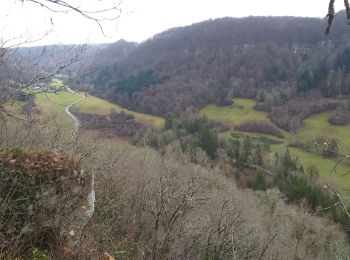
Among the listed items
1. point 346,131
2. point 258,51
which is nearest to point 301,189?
point 346,131

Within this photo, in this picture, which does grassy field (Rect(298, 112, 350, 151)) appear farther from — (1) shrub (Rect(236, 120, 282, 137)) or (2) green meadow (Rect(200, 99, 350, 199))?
(1) shrub (Rect(236, 120, 282, 137))

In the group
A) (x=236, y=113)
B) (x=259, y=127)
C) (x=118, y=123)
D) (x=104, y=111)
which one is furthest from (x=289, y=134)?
(x=104, y=111)

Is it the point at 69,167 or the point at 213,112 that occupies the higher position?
the point at 69,167

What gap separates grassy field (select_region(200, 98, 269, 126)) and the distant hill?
4.32 m

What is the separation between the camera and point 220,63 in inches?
5256

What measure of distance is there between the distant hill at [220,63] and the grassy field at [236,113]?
432 centimetres

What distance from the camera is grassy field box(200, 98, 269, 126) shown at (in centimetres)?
9738

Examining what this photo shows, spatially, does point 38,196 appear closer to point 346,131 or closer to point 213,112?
point 346,131

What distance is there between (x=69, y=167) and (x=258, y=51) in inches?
5027

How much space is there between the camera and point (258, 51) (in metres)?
130

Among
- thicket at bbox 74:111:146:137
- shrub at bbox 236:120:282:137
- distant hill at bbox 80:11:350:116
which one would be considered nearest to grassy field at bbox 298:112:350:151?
shrub at bbox 236:120:282:137

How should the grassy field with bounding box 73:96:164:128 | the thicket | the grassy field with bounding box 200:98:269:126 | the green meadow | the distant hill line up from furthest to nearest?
the distant hill < the grassy field with bounding box 200:98:269:126 < the grassy field with bounding box 73:96:164:128 < the thicket < the green meadow

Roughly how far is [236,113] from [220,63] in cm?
3651

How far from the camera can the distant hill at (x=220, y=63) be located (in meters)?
114
